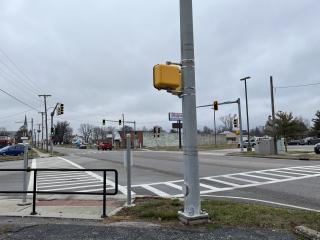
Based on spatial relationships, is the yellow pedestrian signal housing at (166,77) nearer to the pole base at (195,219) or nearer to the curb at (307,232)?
the pole base at (195,219)

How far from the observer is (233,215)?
821 cm

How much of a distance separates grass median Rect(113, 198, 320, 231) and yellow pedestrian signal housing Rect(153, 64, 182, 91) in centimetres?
253

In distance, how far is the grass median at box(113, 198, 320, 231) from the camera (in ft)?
24.7

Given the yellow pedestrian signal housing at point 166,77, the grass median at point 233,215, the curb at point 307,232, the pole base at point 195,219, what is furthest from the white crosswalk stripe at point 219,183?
the curb at point 307,232

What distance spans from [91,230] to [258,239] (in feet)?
9.27

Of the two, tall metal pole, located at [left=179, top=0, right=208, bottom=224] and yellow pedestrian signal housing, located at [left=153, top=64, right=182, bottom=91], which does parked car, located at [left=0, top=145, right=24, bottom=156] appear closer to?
tall metal pole, located at [left=179, top=0, right=208, bottom=224]

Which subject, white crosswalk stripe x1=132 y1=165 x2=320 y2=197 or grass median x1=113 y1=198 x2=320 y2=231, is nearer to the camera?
grass median x1=113 y1=198 x2=320 y2=231

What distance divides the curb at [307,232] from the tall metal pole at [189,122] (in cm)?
166

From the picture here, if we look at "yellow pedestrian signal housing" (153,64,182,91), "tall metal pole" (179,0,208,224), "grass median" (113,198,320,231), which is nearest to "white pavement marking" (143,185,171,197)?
"grass median" (113,198,320,231)

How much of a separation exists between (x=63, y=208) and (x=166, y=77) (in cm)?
436

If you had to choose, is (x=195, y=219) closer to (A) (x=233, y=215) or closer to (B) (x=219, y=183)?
(A) (x=233, y=215)

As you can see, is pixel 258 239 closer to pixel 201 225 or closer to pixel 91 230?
pixel 201 225

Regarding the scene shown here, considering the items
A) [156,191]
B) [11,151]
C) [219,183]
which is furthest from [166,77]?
[11,151]

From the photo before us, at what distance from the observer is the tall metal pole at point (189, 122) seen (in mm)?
7906
